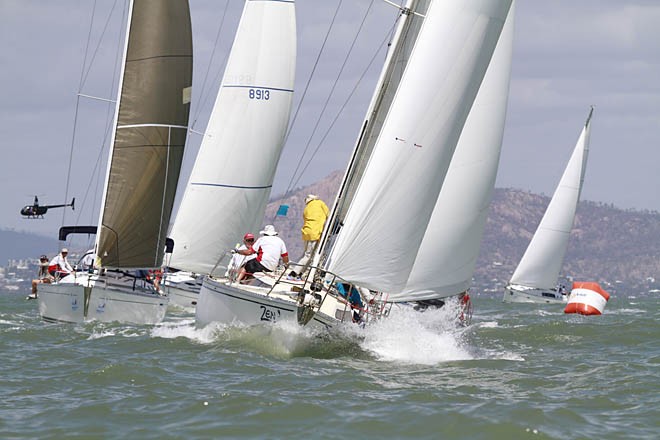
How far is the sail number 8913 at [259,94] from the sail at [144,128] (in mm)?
4812

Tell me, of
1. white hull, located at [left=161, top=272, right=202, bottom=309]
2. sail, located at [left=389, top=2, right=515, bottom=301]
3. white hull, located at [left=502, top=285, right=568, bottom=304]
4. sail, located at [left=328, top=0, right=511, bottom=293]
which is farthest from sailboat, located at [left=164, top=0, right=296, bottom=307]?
white hull, located at [left=502, top=285, right=568, bottom=304]

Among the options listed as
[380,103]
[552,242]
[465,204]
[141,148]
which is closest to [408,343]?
[465,204]

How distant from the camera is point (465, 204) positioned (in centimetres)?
1764

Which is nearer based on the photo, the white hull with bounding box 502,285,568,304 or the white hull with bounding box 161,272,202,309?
the white hull with bounding box 161,272,202,309

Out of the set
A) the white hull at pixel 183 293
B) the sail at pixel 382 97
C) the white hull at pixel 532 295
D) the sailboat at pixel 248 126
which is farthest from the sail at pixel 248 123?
the white hull at pixel 532 295

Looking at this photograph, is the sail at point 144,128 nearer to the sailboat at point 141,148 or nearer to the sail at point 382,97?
the sailboat at point 141,148

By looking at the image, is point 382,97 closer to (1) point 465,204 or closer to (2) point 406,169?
(2) point 406,169

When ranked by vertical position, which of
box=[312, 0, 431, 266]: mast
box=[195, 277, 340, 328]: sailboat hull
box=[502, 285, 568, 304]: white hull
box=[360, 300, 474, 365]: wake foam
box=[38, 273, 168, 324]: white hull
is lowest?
box=[502, 285, 568, 304]: white hull

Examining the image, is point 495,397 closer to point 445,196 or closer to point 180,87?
point 445,196

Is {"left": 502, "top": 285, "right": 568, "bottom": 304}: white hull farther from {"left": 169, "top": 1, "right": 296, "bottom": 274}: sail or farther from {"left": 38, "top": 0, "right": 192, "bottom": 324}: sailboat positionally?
{"left": 38, "top": 0, "right": 192, "bottom": 324}: sailboat

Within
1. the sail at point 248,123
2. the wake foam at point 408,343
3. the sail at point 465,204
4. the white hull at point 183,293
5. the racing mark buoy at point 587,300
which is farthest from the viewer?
the racing mark buoy at point 587,300

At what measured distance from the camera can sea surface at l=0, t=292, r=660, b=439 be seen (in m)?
10.4

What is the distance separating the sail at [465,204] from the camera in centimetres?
1653

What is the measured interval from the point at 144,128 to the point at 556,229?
34.2m
